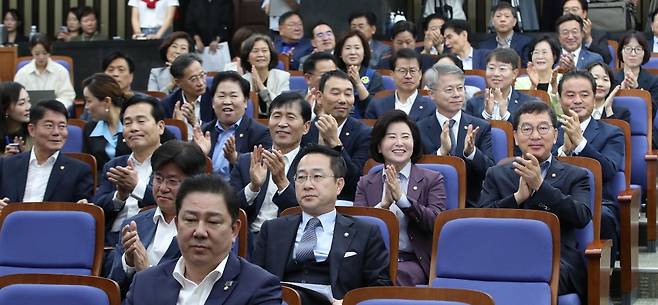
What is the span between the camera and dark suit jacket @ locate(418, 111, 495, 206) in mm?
5312

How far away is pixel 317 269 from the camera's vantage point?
4.21 m

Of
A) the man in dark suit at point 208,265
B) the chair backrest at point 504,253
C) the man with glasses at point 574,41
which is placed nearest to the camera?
the man in dark suit at point 208,265

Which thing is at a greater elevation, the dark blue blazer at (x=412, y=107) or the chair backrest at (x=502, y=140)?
the dark blue blazer at (x=412, y=107)

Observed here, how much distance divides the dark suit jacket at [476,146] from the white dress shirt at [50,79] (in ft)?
10.6

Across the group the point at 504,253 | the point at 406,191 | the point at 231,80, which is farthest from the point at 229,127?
the point at 504,253

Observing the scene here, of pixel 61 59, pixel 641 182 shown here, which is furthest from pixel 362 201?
pixel 61 59

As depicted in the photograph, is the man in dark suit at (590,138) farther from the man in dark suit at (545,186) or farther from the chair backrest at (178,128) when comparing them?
the chair backrest at (178,128)

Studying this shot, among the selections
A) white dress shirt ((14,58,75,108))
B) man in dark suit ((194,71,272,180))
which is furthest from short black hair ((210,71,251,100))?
white dress shirt ((14,58,75,108))

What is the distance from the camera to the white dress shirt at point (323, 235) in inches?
166

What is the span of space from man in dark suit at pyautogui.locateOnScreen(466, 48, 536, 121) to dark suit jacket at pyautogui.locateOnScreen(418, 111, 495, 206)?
1.97ft

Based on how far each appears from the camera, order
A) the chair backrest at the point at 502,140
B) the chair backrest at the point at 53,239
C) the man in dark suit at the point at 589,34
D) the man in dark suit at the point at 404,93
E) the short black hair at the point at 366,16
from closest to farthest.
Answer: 1. the chair backrest at the point at 53,239
2. the chair backrest at the point at 502,140
3. the man in dark suit at the point at 404,93
4. the man in dark suit at the point at 589,34
5. the short black hair at the point at 366,16

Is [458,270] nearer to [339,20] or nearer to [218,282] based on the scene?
[218,282]

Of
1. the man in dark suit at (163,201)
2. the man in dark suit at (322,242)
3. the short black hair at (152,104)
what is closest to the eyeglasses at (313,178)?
the man in dark suit at (322,242)

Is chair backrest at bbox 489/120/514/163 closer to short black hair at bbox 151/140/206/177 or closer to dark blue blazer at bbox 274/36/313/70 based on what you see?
short black hair at bbox 151/140/206/177
